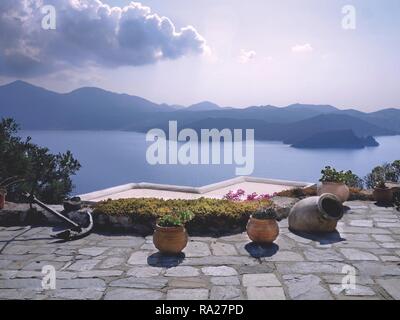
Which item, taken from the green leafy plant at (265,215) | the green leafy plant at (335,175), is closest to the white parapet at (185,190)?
the green leafy plant at (335,175)

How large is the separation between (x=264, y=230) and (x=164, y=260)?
5.36ft

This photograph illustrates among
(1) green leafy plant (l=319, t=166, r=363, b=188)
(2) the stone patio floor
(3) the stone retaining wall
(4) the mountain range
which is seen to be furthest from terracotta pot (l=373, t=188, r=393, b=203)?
(4) the mountain range

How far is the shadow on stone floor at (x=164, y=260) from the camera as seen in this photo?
4992mm

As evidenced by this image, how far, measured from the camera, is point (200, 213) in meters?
6.74

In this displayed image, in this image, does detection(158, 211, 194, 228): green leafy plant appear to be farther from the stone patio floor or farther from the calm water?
the calm water

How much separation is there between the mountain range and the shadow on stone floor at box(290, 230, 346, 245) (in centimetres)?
7736

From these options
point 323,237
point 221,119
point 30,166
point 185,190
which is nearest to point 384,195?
point 323,237

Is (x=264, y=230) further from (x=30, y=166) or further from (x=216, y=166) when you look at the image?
(x=216, y=166)

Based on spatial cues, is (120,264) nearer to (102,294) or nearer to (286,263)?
(102,294)

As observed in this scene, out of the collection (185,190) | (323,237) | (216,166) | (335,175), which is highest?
(335,175)

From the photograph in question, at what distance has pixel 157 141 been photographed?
1209 centimetres

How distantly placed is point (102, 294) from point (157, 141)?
8.33 m

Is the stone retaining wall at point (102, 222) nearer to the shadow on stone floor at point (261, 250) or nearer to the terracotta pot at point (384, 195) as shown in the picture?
the shadow on stone floor at point (261, 250)
